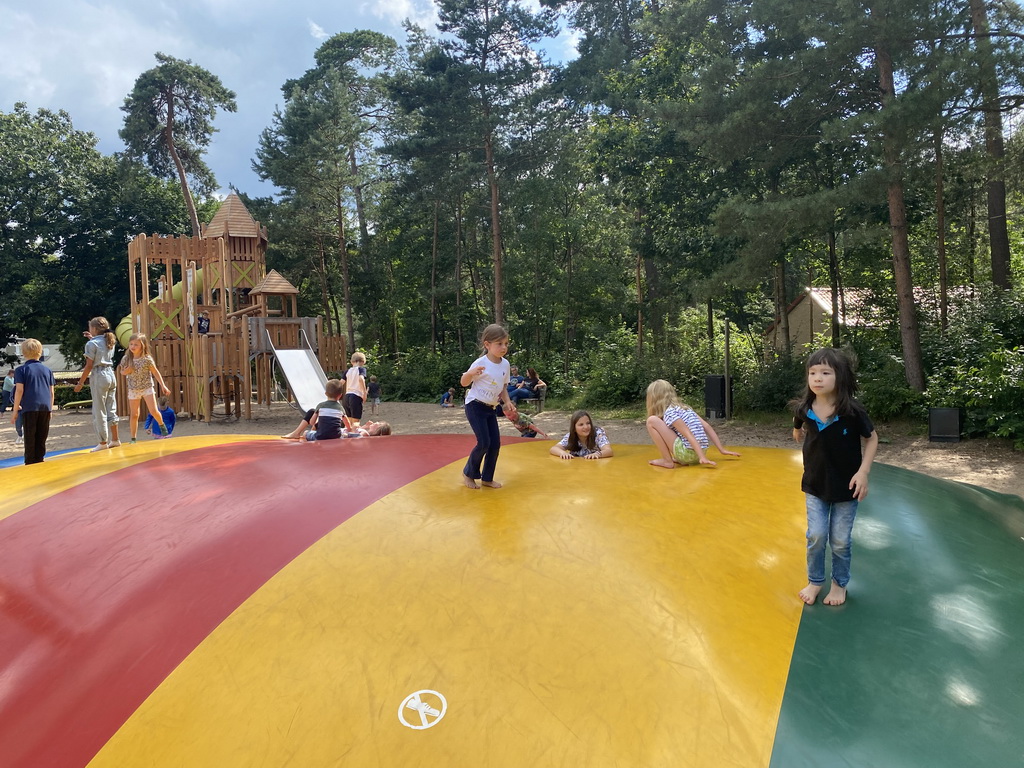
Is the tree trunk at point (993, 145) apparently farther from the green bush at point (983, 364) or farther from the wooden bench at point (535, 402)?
the wooden bench at point (535, 402)

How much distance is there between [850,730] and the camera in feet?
7.80

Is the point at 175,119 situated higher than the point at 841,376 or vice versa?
the point at 175,119

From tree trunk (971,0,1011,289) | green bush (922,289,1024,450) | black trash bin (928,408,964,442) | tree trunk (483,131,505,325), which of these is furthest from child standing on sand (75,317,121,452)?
tree trunk (483,131,505,325)

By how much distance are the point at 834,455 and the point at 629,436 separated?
1023cm

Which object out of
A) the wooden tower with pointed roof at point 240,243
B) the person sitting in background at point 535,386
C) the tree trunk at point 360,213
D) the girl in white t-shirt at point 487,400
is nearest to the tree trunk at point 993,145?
the girl in white t-shirt at point 487,400

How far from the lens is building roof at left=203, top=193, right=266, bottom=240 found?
20.7m

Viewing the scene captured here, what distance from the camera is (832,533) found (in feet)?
9.88

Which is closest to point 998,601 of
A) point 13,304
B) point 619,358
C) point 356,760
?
point 356,760

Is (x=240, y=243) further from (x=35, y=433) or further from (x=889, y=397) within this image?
(x=889, y=397)

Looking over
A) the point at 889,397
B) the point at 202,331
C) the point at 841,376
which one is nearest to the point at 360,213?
the point at 202,331

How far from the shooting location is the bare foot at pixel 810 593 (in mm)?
3061

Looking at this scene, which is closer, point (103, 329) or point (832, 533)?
point (832, 533)

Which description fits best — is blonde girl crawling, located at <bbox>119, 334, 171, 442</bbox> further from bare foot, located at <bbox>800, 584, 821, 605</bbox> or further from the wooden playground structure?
the wooden playground structure

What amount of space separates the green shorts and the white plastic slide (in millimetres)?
11542
